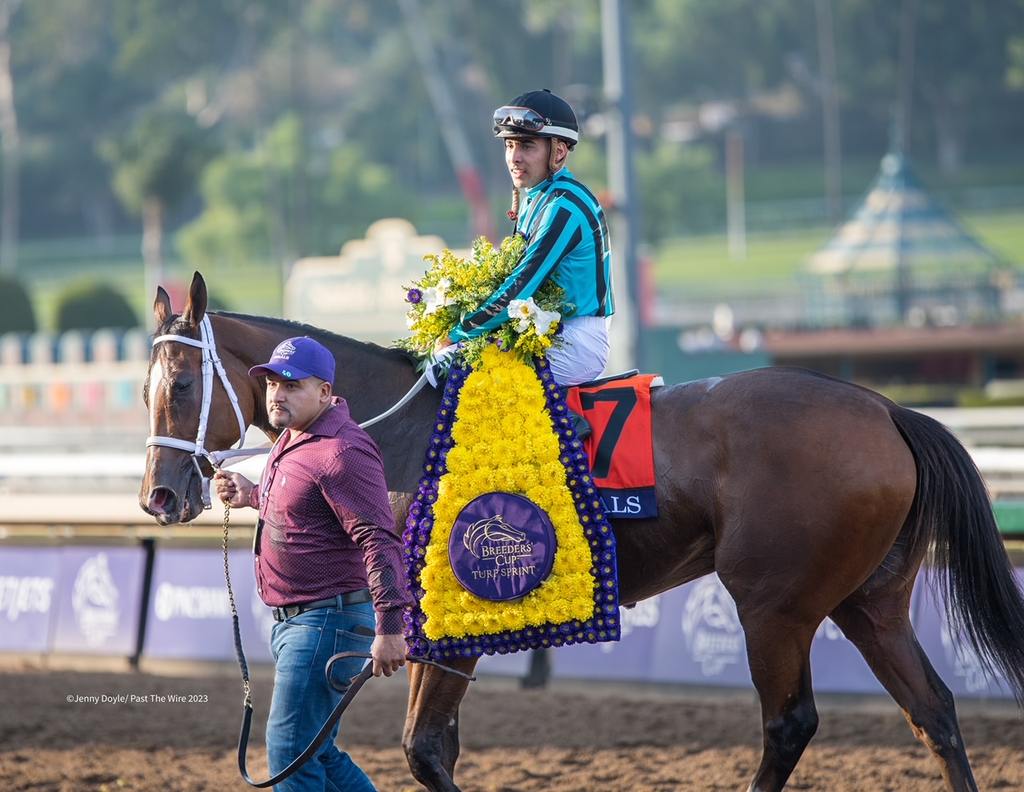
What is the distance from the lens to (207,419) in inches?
181

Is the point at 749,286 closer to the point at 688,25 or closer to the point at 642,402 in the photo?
the point at 688,25

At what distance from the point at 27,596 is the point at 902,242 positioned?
28.2 m

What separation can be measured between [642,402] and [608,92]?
34.3ft

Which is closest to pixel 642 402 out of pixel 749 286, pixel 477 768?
pixel 477 768

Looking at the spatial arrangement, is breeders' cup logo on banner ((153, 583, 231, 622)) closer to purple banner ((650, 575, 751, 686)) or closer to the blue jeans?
purple banner ((650, 575, 751, 686))

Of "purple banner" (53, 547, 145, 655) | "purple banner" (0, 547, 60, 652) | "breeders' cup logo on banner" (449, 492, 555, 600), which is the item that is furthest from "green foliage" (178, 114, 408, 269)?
"breeders' cup logo on banner" (449, 492, 555, 600)

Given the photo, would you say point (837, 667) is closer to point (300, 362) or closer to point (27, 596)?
point (300, 362)

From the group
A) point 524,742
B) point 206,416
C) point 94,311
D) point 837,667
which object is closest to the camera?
point 206,416

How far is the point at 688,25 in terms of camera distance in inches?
2425

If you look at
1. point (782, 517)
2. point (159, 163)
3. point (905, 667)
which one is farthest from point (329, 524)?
point (159, 163)

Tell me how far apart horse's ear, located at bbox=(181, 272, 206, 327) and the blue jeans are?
117 centimetres

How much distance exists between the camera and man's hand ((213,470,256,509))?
4258 mm

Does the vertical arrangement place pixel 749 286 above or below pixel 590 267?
above

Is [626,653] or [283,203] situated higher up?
[283,203]
